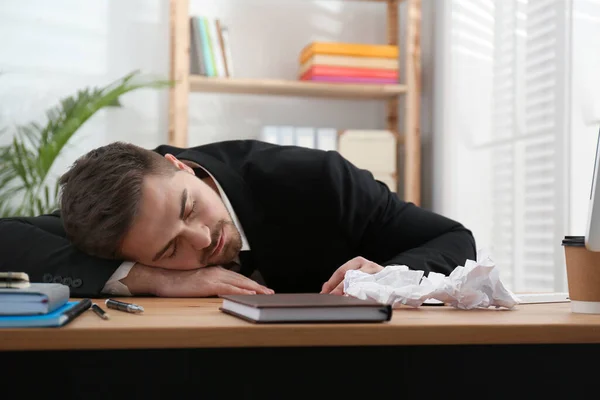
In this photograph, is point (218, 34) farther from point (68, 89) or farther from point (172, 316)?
point (172, 316)

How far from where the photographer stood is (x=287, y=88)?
11.3ft

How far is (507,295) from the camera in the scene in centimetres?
109

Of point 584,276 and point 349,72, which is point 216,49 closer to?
point 349,72

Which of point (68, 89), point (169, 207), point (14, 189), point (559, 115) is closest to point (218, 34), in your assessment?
point (68, 89)

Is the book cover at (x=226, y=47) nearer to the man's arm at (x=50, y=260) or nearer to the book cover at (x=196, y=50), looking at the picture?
the book cover at (x=196, y=50)

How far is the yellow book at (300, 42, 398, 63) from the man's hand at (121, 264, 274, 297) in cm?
204

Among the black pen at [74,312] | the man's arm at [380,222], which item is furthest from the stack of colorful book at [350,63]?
the black pen at [74,312]

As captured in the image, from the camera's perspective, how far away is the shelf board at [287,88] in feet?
11.1

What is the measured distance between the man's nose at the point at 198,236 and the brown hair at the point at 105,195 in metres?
0.11

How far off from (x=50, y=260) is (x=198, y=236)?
31cm

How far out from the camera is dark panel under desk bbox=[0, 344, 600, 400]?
782 mm

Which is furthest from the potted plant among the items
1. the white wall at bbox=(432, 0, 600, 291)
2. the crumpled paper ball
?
the crumpled paper ball

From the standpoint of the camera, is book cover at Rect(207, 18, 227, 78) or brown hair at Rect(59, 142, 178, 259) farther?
Answer: book cover at Rect(207, 18, 227, 78)

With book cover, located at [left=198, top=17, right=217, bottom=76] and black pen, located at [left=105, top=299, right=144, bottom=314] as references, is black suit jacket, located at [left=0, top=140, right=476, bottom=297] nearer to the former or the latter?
black pen, located at [left=105, top=299, right=144, bottom=314]
